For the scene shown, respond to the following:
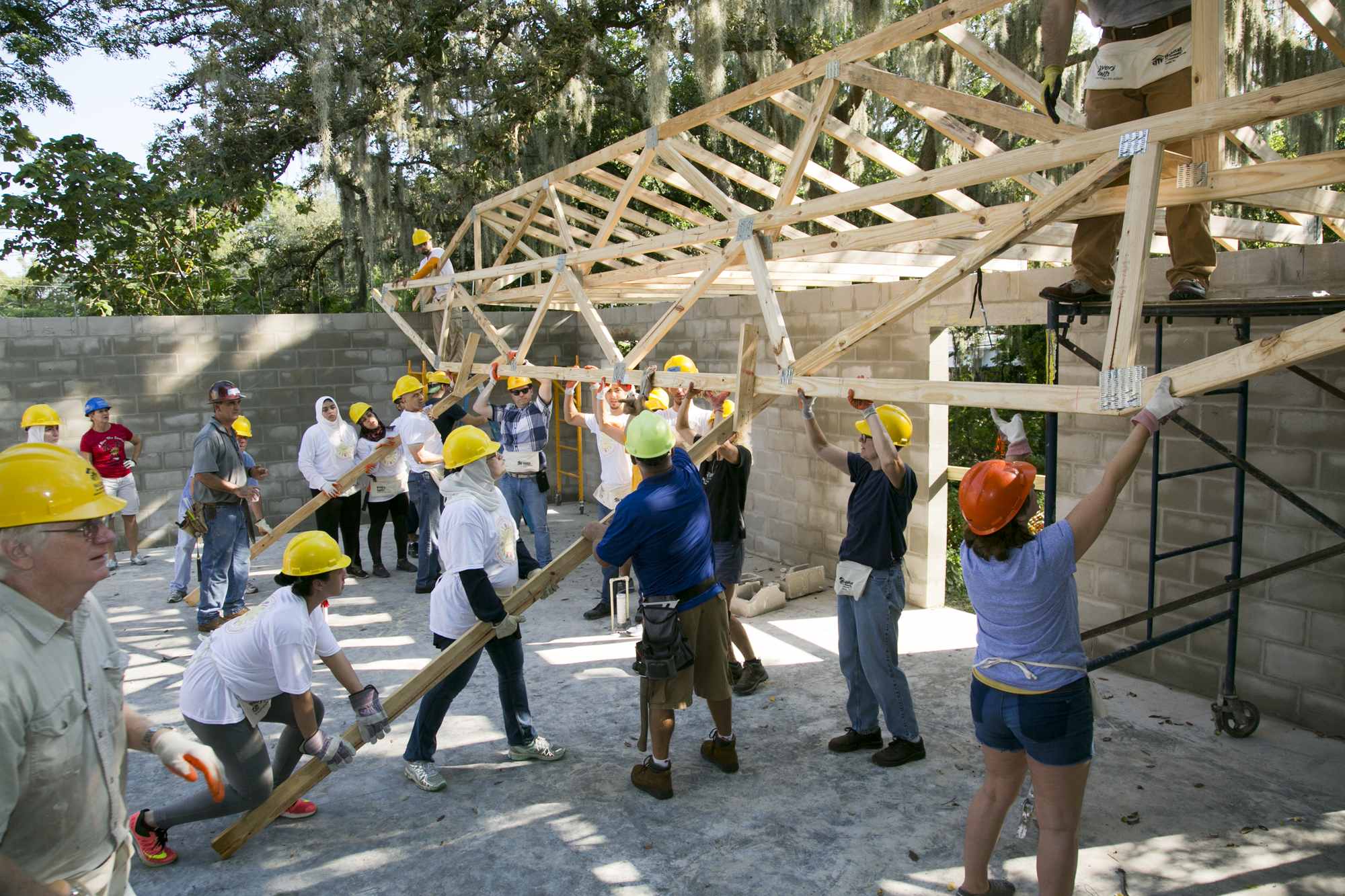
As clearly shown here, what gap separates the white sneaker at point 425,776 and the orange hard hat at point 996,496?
112 inches

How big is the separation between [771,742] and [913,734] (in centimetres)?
75

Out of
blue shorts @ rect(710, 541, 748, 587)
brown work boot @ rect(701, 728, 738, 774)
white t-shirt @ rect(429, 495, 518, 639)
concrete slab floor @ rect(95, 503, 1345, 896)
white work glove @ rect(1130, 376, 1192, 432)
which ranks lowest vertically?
concrete slab floor @ rect(95, 503, 1345, 896)

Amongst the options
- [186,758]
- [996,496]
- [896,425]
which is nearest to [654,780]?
[896,425]

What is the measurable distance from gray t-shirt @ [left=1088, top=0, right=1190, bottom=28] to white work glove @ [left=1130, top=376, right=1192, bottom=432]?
183 cm

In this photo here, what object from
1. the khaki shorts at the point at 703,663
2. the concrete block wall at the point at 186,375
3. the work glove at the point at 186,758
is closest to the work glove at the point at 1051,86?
the khaki shorts at the point at 703,663

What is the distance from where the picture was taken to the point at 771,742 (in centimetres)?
458

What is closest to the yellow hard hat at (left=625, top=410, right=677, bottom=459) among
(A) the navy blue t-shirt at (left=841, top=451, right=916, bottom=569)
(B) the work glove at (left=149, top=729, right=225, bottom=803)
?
(A) the navy blue t-shirt at (left=841, top=451, right=916, bottom=569)

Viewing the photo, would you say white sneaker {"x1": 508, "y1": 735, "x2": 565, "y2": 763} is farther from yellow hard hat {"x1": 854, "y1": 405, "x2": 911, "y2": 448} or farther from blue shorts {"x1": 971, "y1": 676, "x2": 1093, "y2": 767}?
blue shorts {"x1": 971, "y1": 676, "x2": 1093, "y2": 767}

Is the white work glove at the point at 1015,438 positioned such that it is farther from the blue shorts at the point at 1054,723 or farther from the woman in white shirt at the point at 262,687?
the woman in white shirt at the point at 262,687

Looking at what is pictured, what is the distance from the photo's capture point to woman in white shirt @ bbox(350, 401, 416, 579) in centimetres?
805

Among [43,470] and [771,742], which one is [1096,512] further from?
[43,470]

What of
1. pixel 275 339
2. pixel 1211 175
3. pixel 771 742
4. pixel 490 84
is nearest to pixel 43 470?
pixel 771 742

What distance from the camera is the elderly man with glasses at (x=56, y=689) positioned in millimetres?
1814

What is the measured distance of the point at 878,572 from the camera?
4211 mm
